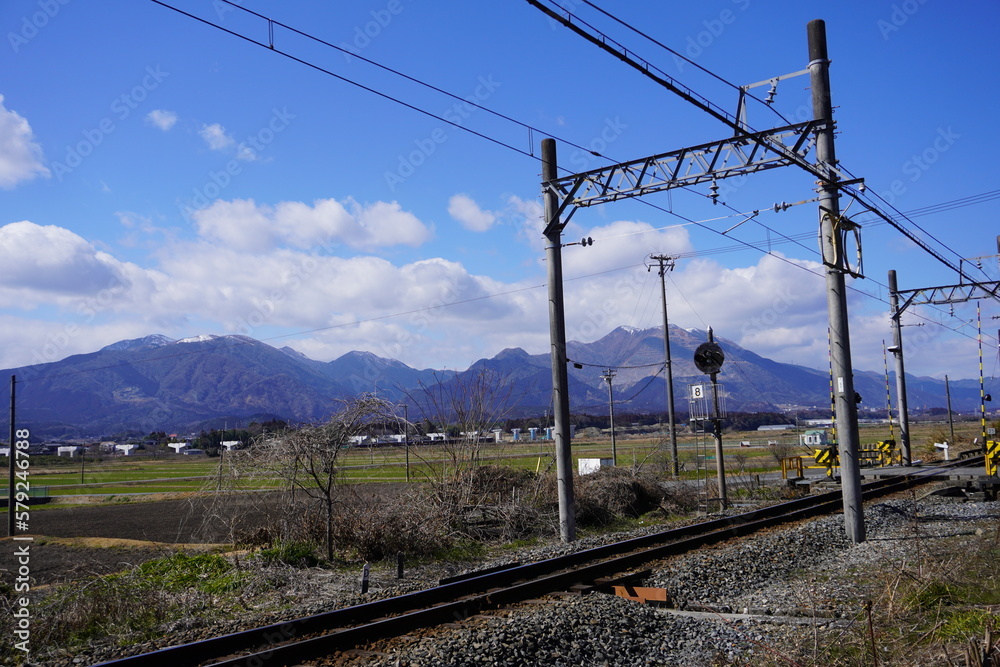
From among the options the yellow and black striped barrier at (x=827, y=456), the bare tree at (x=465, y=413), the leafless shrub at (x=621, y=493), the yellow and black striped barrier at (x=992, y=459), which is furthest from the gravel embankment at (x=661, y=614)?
the yellow and black striped barrier at (x=827, y=456)

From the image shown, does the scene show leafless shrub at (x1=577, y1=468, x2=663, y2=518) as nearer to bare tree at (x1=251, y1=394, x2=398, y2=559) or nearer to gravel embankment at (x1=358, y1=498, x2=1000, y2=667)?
bare tree at (x1=251, y1=394, x2=398, y2=559)

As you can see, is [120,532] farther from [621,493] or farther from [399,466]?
[621,493]

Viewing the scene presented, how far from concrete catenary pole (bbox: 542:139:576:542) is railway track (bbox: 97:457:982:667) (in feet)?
5.62

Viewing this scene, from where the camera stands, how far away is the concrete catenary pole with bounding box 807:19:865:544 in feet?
44.9

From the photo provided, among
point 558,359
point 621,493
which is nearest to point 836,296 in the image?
point 558,359

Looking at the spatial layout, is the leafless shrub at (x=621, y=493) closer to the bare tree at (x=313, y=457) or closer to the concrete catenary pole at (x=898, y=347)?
the bare tree at (x=313, y=457)

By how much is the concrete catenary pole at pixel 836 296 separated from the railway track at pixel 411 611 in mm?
2489

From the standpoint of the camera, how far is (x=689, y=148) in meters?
13.5

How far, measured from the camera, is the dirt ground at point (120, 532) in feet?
48.5

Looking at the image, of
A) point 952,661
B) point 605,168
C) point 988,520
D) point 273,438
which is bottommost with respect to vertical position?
point 988,520

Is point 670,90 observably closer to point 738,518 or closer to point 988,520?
point 738,518

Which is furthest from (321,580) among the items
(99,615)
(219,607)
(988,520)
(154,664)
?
(988,520)

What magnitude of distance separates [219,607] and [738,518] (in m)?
11.6

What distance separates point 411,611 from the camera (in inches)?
339
